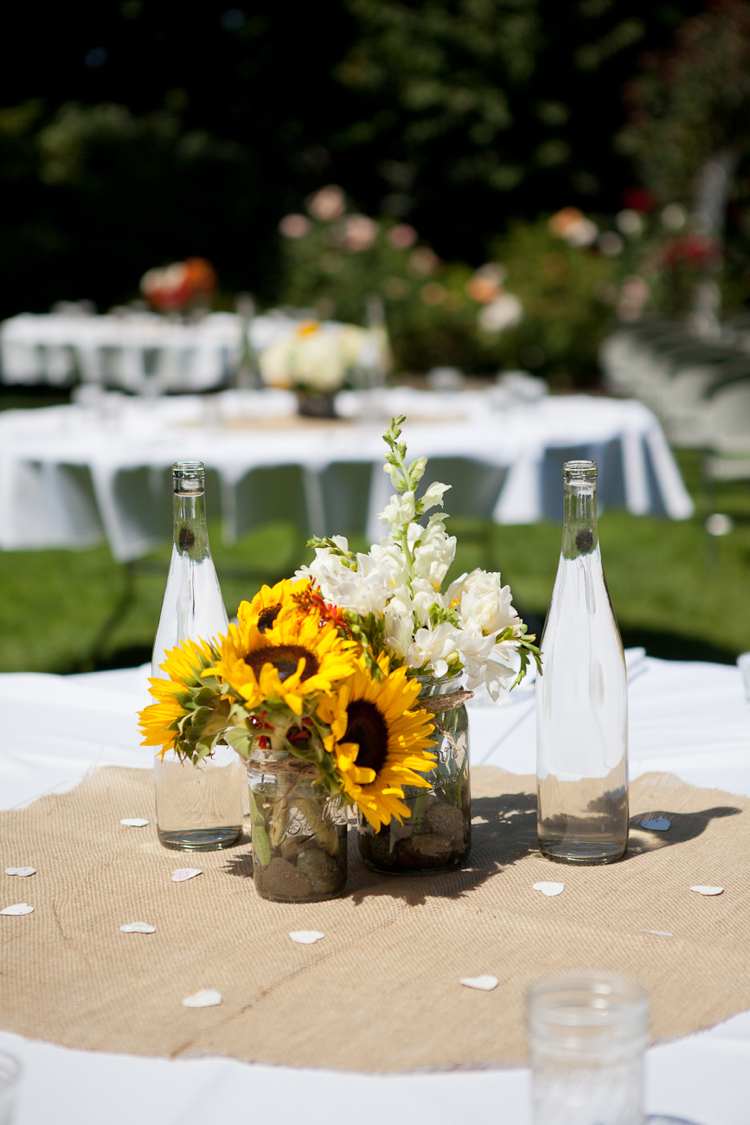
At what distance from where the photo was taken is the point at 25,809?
1258mm

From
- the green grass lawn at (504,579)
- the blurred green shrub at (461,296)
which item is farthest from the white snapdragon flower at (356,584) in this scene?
the blurred green shrub at (461,296)

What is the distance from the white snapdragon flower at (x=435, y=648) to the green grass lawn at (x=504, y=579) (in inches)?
120

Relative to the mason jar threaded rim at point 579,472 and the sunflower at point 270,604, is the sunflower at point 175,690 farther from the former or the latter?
the mason jar threaded rim at point 579,472

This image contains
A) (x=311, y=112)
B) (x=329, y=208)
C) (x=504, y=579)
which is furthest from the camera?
(x=311, y=112)

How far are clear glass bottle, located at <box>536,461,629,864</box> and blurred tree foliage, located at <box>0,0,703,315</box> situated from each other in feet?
51.6

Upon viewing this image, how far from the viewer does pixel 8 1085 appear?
26.6 inches

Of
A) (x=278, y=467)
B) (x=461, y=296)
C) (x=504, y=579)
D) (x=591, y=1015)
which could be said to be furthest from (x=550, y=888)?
(x=461, y=296)

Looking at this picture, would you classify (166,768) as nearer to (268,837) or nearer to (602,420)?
(268,837)

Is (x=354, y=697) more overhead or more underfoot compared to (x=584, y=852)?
more overhead

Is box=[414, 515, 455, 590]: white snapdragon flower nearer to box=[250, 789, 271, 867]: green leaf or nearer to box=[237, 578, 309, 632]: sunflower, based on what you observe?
box=[237, 578, 309, 632]: sunflower

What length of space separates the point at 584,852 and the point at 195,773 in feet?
1.24

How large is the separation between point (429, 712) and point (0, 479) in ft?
9.57

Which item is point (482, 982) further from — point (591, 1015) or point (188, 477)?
point (188, 477)

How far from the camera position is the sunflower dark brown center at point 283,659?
3.06 feet
